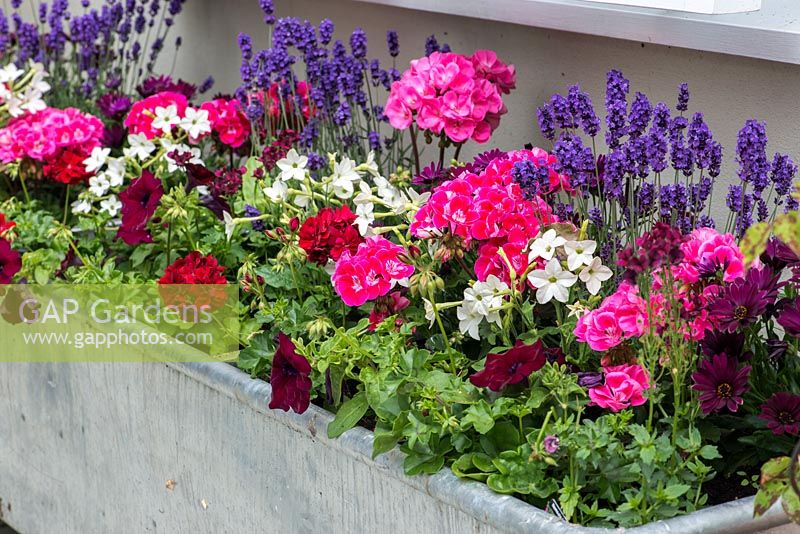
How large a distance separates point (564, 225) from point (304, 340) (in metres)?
0.58

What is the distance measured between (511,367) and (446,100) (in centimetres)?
93

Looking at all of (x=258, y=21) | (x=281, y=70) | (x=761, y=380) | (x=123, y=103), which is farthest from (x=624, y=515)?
(x=258, y=21)

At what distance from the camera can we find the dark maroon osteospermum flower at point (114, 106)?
10.7 ft

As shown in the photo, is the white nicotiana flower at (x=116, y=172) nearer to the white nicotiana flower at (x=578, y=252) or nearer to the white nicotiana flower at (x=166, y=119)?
the white nicotiana flower at (x=166, y=119)

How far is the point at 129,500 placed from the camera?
2488 millimetres

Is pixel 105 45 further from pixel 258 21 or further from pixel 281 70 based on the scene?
pixel 281 70

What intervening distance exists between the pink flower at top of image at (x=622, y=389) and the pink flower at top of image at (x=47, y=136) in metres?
1.88

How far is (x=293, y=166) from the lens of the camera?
2303 mm

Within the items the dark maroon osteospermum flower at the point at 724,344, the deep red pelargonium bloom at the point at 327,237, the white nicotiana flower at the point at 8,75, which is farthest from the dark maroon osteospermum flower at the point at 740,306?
the white nicotiana flower at the point at 8,75

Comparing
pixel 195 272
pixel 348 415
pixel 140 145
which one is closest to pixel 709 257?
pixel 348 415

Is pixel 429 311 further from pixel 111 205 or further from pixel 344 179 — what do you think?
pixel 111 205

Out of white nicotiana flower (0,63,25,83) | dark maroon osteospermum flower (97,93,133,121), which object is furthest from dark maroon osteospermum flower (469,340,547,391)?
white nicotiana flower (0,63,25,83)

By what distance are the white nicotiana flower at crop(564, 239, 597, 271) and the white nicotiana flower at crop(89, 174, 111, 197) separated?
1.34 metres

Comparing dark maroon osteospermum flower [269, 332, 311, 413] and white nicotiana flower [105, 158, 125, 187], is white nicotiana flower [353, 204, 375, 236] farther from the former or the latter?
white nicotiana flower [105, 158, 125, 187]
